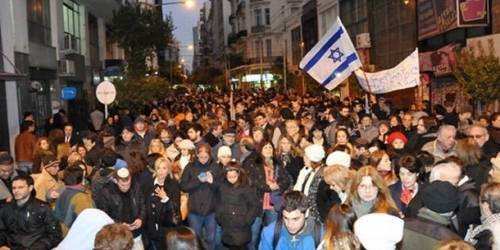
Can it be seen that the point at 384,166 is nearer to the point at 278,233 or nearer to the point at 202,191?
the point at 202,191

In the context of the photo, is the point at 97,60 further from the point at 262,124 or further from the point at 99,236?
the point at 99,236

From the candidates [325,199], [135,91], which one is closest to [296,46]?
[135,91]

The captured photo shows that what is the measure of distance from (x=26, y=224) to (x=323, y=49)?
11.0 metres

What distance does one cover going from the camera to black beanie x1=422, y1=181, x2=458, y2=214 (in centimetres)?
573

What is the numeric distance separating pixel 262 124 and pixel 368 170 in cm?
818

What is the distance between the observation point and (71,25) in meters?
31.5

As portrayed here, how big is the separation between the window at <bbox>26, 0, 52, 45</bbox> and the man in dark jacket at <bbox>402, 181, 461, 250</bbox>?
19368 mm

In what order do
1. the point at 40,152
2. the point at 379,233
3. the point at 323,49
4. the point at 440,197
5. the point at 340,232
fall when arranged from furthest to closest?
the point at 323,49 → the point at 40,152 → the point at 440,197 → the point at 340,232 → the point at 379,233

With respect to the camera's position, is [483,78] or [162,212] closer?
[162,212]

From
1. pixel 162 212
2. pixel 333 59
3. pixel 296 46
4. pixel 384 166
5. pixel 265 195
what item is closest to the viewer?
pixel 384 166

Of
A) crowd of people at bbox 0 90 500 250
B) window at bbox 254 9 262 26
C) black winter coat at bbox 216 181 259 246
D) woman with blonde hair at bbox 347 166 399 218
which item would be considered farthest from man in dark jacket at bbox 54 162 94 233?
window at bbox 254 9 262 26

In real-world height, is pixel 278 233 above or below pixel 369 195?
below

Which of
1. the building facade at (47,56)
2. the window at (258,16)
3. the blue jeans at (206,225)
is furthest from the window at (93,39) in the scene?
the window at (258,16)

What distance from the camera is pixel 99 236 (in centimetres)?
492
